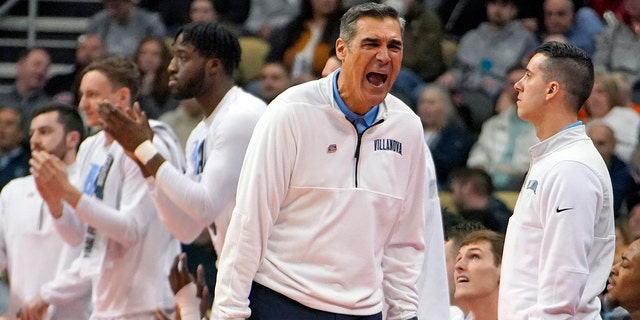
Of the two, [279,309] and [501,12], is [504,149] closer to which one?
[501,12]

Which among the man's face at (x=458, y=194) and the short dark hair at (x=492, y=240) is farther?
the man's face at (x=458, y=194)

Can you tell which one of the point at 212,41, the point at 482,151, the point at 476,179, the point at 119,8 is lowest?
the point at 482,151

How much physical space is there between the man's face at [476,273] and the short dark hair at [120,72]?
2.29m

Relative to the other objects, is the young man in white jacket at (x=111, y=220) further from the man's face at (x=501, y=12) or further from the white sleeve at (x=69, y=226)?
the man's face at (x=501, y=12)

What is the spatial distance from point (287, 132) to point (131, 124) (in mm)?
1614

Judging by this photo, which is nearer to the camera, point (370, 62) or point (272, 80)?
point (370, 62)

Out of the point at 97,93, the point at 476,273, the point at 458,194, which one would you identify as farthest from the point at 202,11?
the point at 476,273

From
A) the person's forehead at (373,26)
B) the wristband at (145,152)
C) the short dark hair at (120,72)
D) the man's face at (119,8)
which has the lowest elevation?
the man's face at (119,8)

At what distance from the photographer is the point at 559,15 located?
436 inches

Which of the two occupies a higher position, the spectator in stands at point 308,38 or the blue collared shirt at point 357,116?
the blue collared shirt at point 357,116

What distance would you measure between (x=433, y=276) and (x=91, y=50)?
6748mm

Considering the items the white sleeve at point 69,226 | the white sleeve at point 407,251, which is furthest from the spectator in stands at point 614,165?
the white sleeve at point 407,251

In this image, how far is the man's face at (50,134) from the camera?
25.0 feet

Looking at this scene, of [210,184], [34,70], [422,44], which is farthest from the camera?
[34,70]
